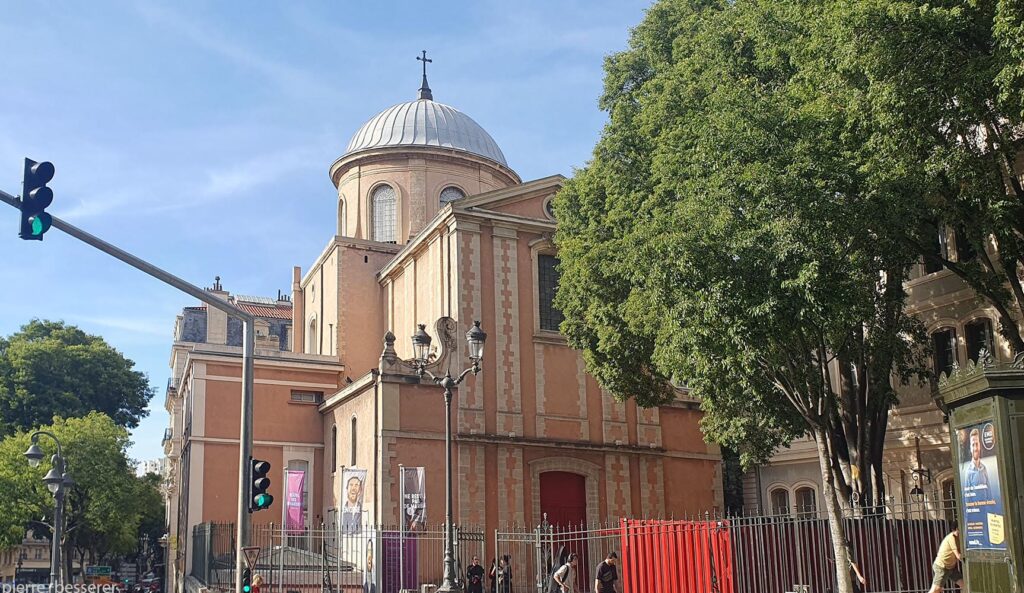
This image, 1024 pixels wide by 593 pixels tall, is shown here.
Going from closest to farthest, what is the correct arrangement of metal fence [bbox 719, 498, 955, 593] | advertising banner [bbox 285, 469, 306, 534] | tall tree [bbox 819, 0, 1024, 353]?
tall tree [bbox 819, 0, 1024, 353] < metal fence [bbox 719, 498, 955, 593] < advertising banner [bbox 285, 469, 306, 534]

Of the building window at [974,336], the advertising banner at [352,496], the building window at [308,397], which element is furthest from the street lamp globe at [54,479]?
the building window at [974,336]

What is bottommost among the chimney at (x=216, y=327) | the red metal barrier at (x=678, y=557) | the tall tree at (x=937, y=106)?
the red metal barrier at (x=678, y=557)

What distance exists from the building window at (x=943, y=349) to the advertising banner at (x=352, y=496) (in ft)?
47.9

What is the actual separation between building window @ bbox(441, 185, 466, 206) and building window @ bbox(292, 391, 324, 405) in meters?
8.90

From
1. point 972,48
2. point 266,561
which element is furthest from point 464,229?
point 972,48

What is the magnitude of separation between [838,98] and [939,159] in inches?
Answer: 76.9

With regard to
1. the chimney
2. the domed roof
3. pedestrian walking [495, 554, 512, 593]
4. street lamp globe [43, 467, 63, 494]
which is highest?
the domed roof

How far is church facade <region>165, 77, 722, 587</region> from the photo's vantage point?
28688 millimetres

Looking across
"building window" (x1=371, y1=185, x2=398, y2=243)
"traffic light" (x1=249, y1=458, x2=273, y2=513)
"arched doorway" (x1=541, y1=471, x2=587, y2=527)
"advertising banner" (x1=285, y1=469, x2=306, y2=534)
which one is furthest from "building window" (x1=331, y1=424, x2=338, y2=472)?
"traffic light" (x1=249, y1=458, x2=273, y2=513)

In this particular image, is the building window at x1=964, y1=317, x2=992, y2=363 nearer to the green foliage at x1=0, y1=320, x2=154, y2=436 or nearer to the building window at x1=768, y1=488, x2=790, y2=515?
the building window at x1=768, y1=488, x2=790, y2=515

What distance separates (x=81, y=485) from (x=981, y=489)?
40.9 m

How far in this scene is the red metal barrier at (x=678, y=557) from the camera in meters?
18.5

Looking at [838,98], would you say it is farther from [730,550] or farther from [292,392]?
[292,392]

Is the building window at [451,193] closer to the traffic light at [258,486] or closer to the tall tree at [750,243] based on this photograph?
the tall tree at [750,243]
